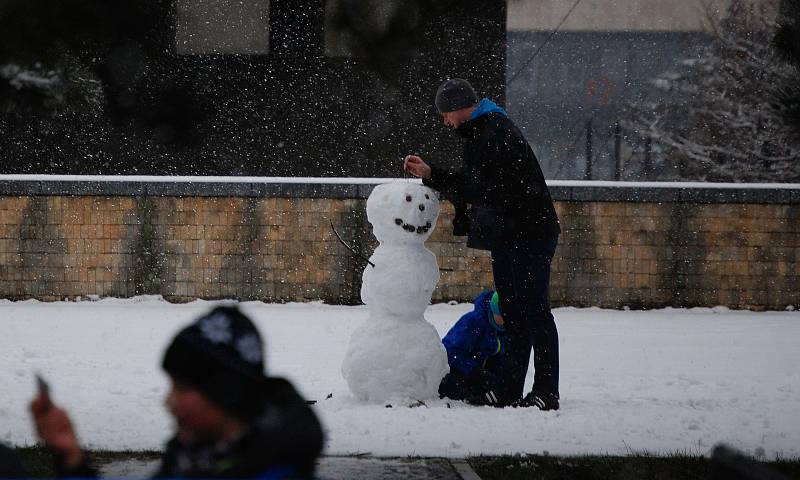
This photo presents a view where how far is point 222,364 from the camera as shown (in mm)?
1776

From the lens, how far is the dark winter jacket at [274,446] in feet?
5.53

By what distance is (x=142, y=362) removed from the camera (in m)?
7.61

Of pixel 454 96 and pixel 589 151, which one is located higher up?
pixel 589 151

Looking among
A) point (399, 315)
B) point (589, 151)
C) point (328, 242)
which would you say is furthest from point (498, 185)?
point (589, 151)

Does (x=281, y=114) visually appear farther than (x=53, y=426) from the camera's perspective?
Yes

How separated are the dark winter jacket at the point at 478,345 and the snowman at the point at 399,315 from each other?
0.83ft

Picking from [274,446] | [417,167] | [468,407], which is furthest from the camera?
[468,407]

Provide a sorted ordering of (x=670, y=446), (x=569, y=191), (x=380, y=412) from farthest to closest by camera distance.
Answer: (x=569, y=191) → (x=380, y=412) → (x=670, y=446)

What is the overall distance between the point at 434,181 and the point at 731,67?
76.1ft

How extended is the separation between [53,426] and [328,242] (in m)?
9.94

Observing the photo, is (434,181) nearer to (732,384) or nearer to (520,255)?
(520,255)

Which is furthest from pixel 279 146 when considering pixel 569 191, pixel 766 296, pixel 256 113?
pixel 766 296

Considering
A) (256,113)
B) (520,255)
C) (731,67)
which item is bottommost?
(520,255)

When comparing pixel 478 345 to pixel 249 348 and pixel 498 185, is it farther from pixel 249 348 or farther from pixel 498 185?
pixel 249 348
